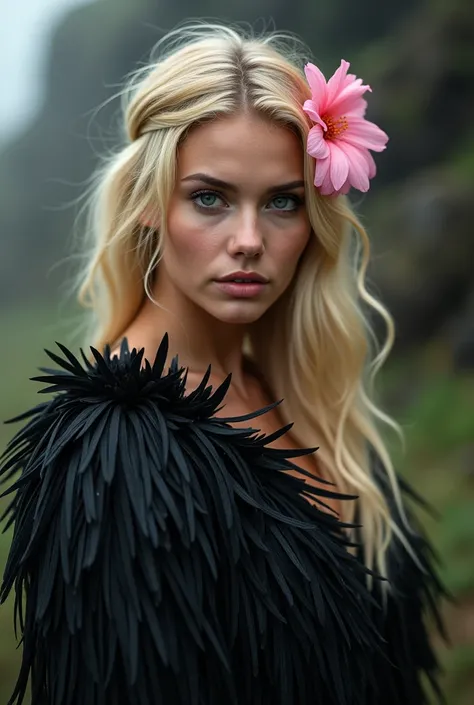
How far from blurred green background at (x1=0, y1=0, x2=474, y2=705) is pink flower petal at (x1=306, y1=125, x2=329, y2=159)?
185 centimetres

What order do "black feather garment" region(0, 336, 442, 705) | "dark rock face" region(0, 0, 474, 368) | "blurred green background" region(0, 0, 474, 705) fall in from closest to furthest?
"black feather garment" region(0, 336, 442, 705) → "blurred green background" region(0, 0, 474, 705) → "dark rock face" region(0, 0, 474, 368)

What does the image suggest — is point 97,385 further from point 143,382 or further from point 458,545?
point 458,545

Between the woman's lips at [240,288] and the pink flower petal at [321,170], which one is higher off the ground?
the pink flower petal at [321,170]

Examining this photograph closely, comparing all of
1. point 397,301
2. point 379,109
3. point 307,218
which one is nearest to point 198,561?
point 307,218

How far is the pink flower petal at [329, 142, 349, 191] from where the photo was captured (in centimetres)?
139

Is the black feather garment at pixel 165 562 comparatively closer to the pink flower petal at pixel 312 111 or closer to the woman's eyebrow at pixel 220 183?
the woman's eyebrow at pixel 220 183

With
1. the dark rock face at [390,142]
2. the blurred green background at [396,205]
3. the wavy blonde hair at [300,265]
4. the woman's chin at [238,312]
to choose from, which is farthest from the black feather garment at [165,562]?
the dark rock face at [390,142]

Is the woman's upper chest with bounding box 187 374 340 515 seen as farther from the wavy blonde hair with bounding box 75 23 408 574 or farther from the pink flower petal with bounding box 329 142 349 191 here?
the pink flower petal with bounding box 329 142 349 191

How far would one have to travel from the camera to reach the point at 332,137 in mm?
1428

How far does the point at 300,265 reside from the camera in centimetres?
159

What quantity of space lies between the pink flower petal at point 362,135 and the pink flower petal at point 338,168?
57 millimetres

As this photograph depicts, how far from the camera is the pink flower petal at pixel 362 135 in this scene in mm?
1461

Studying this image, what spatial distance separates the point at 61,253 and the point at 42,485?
5.88 m

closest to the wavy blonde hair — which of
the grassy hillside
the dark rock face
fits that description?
the grassy hillside
